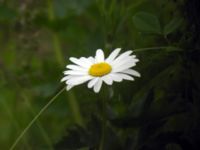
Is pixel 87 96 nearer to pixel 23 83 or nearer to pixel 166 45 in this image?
pixel 166 45

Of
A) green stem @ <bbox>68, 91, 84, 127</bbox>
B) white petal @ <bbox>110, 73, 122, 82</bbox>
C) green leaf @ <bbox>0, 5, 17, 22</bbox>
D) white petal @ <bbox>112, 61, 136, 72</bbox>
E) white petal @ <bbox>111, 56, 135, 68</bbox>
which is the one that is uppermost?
green leaf @ <bbox>0, 5, 17, 22</bbox>

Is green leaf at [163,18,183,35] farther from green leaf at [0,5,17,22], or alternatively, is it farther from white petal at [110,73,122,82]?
green leaf at [0,5,17,22]

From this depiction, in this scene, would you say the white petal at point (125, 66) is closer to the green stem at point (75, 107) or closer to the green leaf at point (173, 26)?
the green leaf at point (173, 26)

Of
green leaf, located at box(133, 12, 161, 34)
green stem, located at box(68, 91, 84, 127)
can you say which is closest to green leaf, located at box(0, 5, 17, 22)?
green stem, located at box(68, 91, 84, 127)

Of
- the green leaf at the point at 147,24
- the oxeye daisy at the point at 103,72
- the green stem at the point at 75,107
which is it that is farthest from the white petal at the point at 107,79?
the green stem at the point at 75,107

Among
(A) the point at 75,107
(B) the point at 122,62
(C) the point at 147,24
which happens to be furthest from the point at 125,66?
(A) the point at 75,107
